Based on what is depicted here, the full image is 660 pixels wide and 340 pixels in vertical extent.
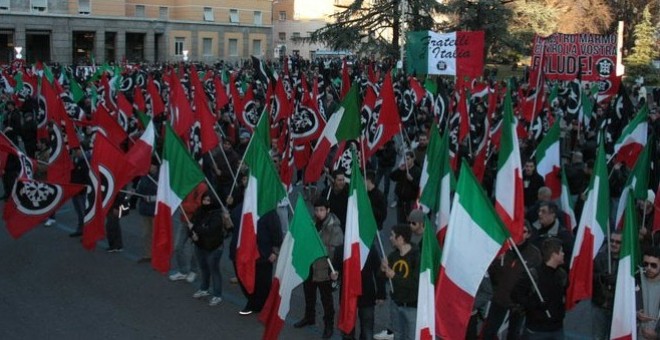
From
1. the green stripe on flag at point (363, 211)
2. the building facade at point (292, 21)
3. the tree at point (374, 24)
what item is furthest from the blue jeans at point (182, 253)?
the building facade at point (292, 21)

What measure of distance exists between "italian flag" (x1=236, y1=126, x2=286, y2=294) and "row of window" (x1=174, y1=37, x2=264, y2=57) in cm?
5480

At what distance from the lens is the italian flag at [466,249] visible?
17.8ft

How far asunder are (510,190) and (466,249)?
1.32 meters

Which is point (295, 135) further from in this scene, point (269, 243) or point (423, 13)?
point (423, 13)

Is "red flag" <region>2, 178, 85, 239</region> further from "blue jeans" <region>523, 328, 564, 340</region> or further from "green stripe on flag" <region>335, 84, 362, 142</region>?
"blue jeans" <region>523, 328, 564, 340</region>

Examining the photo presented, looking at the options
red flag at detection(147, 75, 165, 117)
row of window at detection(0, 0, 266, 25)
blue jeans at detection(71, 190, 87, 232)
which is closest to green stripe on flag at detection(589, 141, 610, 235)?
blue jeans at detection(71, 190, 87, 232)

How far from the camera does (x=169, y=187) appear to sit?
7.85 metres

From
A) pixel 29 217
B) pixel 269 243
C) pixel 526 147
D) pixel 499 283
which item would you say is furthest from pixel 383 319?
pixel 526 147

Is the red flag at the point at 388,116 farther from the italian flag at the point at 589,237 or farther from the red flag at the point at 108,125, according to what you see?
the italian flag at the point at 589,237

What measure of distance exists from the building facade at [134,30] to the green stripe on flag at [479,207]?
48742mm

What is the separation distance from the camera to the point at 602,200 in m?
6.74

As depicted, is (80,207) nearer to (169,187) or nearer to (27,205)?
(27,205)

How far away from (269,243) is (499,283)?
2692mm

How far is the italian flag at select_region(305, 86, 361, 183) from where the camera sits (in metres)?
9.59
